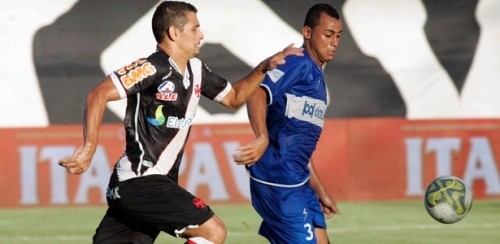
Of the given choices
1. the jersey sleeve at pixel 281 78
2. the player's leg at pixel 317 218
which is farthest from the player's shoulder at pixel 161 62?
the player's leg at pixel 317 218

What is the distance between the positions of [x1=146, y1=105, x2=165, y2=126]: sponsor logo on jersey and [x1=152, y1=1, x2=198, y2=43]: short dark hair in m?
0.53

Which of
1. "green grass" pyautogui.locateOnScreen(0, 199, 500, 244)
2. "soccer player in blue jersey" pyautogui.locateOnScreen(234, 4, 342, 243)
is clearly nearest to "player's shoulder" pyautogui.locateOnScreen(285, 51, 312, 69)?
"soccer player in blue jersey" pyautogui.locateOnScreen(234, 4, 342, 243)

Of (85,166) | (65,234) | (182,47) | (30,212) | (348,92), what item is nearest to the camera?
(85,166)

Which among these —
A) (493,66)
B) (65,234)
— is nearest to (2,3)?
(65,234)

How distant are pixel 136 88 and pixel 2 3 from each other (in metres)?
8.63

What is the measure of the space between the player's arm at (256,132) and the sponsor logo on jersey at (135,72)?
769mm

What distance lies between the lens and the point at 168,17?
8547 millimetres

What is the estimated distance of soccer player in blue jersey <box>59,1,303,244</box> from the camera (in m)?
8.27

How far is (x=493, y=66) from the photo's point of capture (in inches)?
679

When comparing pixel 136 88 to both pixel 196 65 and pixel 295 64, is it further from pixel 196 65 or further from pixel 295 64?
pixel 295 64

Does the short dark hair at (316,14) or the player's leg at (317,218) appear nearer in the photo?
the player's leg at (317,218)

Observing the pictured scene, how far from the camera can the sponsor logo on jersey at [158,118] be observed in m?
8.36

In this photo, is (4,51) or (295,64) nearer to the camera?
(295,64)

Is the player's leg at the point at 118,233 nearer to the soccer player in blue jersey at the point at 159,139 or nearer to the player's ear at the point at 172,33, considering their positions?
the soccer player in blue jersey at the point at 159,139
